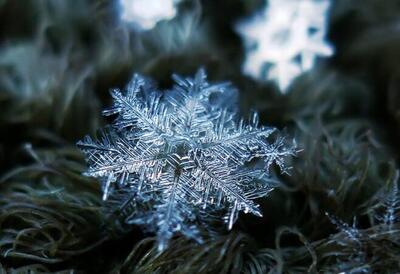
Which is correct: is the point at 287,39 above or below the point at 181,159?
above

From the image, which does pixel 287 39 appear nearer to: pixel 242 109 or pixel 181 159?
pixel 242 109

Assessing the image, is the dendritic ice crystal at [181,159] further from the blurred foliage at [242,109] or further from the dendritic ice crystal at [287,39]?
the dendritic ice crystal at [287,39]

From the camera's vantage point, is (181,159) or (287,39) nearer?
(181,159)

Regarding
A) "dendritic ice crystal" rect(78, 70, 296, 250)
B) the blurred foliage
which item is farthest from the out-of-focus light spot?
"dendritic ice crystal" rect(78, 70, 296, 250)

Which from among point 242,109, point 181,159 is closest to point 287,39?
point 242,109

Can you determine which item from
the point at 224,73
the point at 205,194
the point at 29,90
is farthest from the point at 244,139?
the point at 29,90
